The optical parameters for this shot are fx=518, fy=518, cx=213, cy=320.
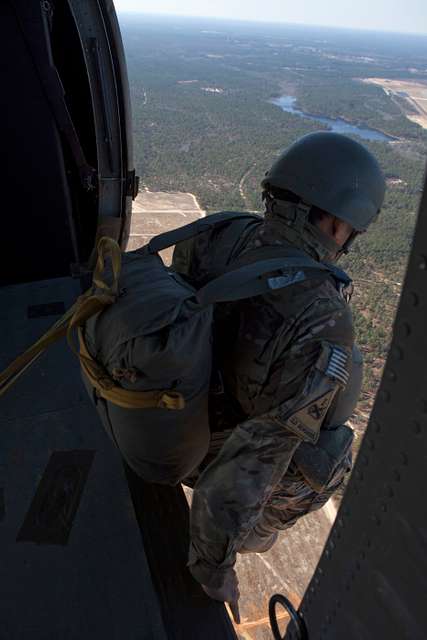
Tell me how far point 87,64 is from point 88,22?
198 millimetres

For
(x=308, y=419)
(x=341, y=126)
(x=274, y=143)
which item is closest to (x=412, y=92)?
(x=341, y=126)

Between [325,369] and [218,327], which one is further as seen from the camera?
[218,327]

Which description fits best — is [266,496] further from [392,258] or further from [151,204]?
[151,204]

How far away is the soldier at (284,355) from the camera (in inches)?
56.6

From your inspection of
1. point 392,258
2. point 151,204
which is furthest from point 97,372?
point 151,204

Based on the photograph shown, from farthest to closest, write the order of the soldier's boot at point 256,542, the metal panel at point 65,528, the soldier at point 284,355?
the soldier's boot at point 256,542
the metal panel at point 65,528
the soldier at point 284,355

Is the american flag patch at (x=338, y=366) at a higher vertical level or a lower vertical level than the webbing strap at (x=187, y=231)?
lower

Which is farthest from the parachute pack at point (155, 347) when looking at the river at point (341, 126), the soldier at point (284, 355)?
the river at point (341, 126)

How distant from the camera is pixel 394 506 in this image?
886mm

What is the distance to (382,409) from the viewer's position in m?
0.90

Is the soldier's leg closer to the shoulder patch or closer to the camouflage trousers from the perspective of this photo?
the camouflage trousers

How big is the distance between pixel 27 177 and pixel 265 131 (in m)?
55.9

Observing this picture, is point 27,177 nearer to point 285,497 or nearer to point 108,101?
point 108,101

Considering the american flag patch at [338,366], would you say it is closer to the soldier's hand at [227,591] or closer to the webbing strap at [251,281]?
the webbing strap at [251,281]
